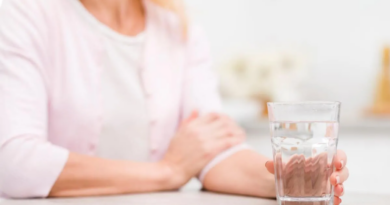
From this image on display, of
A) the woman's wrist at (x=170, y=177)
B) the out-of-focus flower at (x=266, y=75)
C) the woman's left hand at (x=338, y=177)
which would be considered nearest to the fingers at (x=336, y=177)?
the woman's left hand at (x=338, y=177)

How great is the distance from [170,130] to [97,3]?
337 millimetres

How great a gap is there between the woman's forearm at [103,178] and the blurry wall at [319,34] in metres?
1.69

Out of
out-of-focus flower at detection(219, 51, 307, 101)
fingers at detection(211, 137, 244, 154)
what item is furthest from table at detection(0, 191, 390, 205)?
Result: out-of-focus flower at detection(219, 51, 307, 101)

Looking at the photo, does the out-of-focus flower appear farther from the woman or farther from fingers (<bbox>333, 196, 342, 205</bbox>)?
fingers (<bbox>333, 196, 342, 205</bbox>)

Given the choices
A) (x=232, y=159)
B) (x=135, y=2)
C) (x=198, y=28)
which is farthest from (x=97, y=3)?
(x=232, y=159)

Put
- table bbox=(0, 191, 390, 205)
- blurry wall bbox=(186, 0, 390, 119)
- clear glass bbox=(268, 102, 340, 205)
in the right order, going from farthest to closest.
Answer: blurry wall bbox=(186, 0, 390, 119)
table bbox=(0, 191, 390, 205)
clear glass bbox=(268, 102, 340, 205)

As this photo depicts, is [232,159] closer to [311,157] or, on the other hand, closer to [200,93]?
[200,93]

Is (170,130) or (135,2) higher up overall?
(135,2)

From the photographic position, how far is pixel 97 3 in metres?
1.27

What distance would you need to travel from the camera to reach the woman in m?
1.02

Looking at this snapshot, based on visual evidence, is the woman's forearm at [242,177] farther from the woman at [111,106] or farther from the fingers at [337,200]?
the fingers at [337,200]

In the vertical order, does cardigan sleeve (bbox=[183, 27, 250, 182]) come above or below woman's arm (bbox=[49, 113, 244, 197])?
above

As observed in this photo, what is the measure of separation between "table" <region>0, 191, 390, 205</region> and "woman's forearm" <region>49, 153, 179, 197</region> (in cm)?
3

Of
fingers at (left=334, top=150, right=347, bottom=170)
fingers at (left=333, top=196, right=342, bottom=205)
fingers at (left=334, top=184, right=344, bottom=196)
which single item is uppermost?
fingers at (left=334, top=150, right=347, bottom=170)
